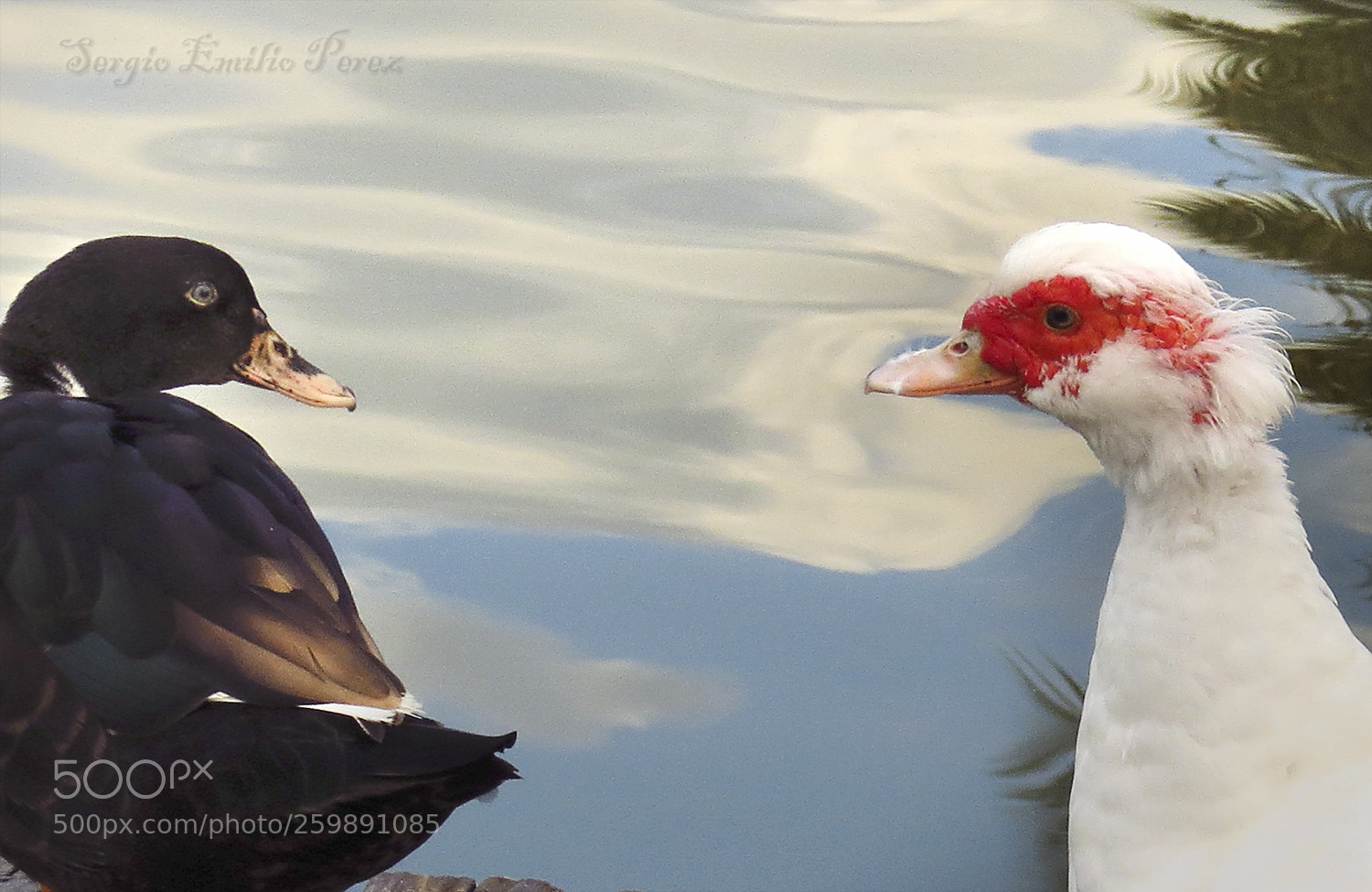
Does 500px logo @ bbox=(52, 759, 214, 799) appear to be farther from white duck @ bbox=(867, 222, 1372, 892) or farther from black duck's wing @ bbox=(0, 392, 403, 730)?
white duck @ bbox=(867, 222, 1372, 892)

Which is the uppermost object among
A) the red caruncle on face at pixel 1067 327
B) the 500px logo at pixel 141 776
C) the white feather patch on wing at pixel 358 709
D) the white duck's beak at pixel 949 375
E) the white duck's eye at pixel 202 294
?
the red caruncle on face at pixel 1067 327

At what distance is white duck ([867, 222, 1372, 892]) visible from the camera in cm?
110

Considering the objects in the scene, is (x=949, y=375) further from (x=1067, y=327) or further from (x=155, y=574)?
(x=155, y=574)

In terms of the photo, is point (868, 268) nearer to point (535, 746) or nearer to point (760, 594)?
point (760, 594)

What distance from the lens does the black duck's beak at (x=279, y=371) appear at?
138 centimetres

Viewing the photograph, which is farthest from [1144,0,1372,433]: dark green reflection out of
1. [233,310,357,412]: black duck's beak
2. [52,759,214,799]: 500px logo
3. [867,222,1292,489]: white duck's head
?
[52,759,214,799]: 500px logo

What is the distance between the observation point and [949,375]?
1.23 m

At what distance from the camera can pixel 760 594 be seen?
1.55 meters

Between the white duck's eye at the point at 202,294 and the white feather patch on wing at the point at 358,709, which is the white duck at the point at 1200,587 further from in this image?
the white duck's eye at the point at 202,294

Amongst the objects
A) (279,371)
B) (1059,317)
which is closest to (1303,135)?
(1059,317)

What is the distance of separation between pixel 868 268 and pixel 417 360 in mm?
594

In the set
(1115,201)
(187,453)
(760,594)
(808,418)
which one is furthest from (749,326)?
(187,453)

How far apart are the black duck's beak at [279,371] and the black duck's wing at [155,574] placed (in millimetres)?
93

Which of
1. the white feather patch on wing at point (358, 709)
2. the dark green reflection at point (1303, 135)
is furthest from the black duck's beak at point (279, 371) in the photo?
the dark green reflection at point (1303, 135)
